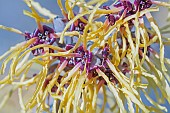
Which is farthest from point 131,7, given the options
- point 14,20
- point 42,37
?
point 14,20

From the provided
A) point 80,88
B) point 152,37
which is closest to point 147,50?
point 152,37

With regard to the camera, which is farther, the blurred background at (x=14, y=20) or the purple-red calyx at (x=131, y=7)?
the blurred background at (x=14, y=20)

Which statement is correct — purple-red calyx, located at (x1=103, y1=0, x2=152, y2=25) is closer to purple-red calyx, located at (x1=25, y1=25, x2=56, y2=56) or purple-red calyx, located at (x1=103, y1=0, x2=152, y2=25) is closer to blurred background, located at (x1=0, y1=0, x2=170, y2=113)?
purple-red calyx, located at (x1=25, y1=25, x2=56, y2=56)

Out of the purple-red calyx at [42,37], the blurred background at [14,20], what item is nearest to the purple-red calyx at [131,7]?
the purple-red calyx at [42,37]

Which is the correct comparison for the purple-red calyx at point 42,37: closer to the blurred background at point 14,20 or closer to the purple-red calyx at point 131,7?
the purple-red calyx at point 131,7

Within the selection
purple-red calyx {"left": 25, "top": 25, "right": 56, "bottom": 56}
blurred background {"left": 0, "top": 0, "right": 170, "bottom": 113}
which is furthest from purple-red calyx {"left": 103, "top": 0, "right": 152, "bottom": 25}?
blurred background {"left": 0, "top": 0, "right": 170, "bottom": 113}

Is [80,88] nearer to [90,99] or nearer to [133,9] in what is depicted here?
[90,99]

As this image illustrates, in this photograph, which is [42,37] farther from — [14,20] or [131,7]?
[14,20]

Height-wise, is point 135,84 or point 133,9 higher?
point 133,9
